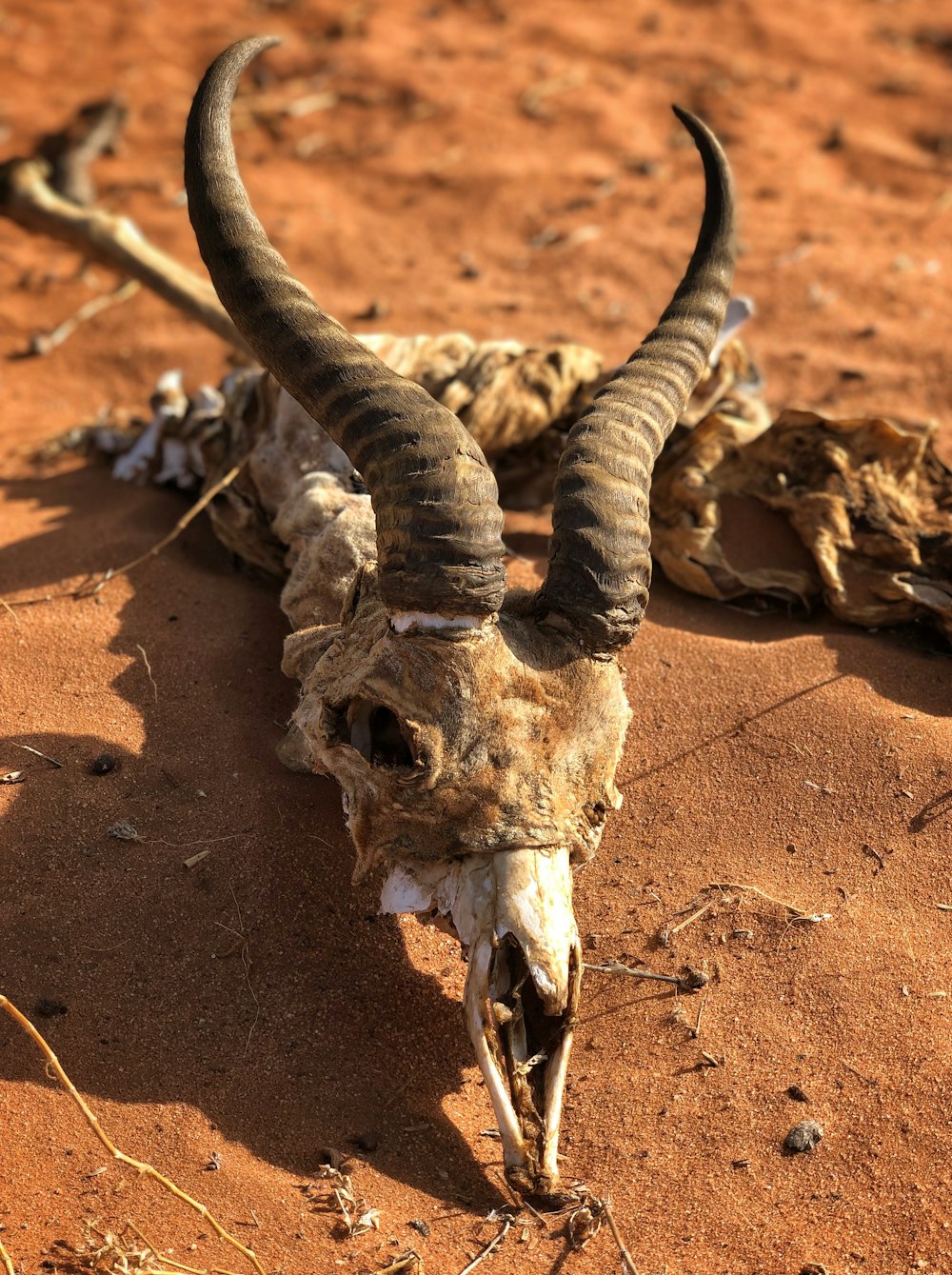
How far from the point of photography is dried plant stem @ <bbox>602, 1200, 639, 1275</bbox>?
3.01m

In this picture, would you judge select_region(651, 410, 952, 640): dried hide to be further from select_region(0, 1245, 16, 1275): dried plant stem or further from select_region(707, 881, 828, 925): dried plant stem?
select_region(0, 1245, 16, 1275): dried plant stem

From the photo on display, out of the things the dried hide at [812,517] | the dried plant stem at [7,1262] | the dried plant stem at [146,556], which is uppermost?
the dried hide at [812,517]

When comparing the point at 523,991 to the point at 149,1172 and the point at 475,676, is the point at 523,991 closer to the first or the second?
the point at 475,676

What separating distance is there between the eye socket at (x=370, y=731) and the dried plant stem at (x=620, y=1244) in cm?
121

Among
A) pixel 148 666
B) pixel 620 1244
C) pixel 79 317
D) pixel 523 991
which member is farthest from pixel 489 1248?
pixel 79 317

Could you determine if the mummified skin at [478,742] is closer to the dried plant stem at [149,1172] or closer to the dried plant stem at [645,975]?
the dried plant stem at [645,975]

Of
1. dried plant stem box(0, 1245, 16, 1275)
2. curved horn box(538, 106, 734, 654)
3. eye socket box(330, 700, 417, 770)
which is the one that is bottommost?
dried plant stem box(0, 1245, 16, 1275)

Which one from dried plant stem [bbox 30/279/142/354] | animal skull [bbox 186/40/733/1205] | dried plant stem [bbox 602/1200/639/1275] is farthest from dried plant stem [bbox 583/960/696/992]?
dried plant stem [bbox 30/279/142/354]

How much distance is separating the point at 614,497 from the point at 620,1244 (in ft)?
6.09

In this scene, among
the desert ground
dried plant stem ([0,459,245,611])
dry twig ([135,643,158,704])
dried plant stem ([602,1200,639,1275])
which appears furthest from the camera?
dried plant stem ([0,459,245,611])

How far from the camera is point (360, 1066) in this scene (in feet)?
11.5

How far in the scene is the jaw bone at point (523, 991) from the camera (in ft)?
10.2

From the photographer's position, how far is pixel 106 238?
7055 millimetres

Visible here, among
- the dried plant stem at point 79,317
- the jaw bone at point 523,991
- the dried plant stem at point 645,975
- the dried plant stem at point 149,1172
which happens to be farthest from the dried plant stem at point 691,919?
the dried plant stem at point 79,317
